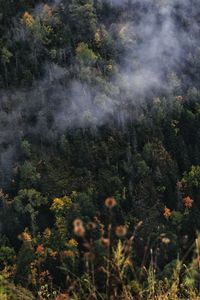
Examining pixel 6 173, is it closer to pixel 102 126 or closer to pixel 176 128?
pixel 102 126

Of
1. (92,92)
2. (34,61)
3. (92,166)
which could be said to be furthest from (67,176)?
(34,61)

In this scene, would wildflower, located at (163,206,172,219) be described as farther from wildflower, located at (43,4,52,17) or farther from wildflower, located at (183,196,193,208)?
wildflower, located at (43,4,52,17)

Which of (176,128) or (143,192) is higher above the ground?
(176,128)

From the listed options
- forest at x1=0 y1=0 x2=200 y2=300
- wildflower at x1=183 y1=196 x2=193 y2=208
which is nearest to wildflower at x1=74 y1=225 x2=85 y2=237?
forest at x1=0 y1=0 x2=200 y2=300

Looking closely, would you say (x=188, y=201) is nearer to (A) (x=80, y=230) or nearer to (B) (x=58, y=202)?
A: (B) (x=58, y=202)

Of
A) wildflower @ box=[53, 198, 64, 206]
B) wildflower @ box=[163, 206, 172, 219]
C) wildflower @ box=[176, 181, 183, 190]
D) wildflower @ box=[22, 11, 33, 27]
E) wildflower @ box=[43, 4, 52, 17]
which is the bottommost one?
wildflower @ box=[163, 206, 172, 219]

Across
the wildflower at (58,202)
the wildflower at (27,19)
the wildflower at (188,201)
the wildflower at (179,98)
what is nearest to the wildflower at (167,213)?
the wildflower at (188,201)

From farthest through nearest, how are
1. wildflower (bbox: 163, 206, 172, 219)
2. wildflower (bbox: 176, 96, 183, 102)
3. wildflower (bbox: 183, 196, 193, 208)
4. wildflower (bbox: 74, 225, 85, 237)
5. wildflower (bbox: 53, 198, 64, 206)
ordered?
wildflower (bbox: 176, 96, 183, 102), wildflower (bbox: 183, 196, 193, 208), wildflower (bbox: 163, 206, 172, 219), wildflower (bbox: 53, 198, 64, 206), wildflower (bbox: 74, 225, 85, 237)

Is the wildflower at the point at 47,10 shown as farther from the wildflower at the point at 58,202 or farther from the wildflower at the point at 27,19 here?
the wildflower at the point at 58,202
